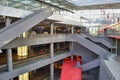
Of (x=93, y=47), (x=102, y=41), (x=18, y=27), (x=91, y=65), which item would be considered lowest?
(x=91, y=65)

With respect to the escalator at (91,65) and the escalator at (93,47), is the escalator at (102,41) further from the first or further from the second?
the escalator at (91,65)

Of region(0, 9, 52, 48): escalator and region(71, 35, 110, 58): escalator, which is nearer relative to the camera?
region(0, 9, 52, 48): escalator

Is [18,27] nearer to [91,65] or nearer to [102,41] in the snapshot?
[91,65]

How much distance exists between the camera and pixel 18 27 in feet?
40.6

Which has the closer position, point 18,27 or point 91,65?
point 18,27

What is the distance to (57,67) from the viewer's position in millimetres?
29109

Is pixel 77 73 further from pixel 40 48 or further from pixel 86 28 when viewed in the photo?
pixel 86 28

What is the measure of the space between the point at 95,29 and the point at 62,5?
14222 millimetres

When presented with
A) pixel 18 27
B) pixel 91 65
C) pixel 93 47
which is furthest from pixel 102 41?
pixel 18 27

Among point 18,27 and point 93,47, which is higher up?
point 18,27

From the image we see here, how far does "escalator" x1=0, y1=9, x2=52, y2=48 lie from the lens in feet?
36.9

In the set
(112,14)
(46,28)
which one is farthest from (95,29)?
(46,28)

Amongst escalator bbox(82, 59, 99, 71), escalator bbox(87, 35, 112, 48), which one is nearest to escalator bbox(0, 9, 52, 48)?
escalator bbox(82, 59, 99, 71)

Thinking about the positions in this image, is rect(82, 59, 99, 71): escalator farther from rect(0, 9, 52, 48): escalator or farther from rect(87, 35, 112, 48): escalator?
rect(0, 9, 52, 48): escalator
